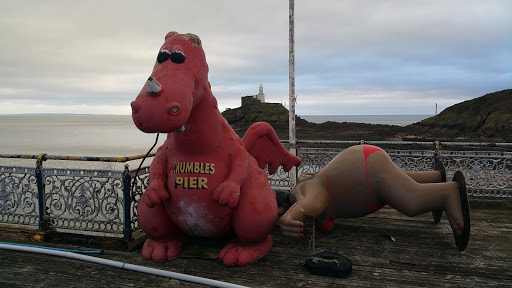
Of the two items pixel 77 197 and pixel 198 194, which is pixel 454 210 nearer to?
pixel 198 194

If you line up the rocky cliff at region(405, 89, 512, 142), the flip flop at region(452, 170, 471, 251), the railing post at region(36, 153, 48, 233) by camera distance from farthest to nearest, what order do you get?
1. the rocky cliff at region(405, 89, 512, 142)
2. the railing post at region(36, 153, 48, 233)
3. the flip flop at region(452, 170, 471, 251)

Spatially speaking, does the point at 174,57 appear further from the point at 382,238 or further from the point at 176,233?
the point at 382,238

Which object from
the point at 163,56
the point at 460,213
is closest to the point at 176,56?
the point at 163,56

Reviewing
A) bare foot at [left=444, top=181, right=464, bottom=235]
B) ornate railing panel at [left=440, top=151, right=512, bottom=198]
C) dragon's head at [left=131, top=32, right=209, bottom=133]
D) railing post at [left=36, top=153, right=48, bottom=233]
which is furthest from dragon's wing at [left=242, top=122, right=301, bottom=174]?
ornate railing panel at [left=440, top=151, right=512, bottom=198]

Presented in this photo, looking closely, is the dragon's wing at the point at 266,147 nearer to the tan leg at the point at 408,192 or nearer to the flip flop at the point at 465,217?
the tan leg at the point at 408,192

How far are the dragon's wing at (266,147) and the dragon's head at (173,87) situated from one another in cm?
108

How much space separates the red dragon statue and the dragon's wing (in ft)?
1.58

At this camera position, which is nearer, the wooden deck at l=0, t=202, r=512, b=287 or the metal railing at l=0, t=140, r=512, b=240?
the wooden deck at l=0, t=202, r=512, b=287

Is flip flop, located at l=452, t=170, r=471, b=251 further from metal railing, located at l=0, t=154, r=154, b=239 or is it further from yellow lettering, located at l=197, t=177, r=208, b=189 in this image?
metal railing, located at l=0, t=154, r=154, b=239

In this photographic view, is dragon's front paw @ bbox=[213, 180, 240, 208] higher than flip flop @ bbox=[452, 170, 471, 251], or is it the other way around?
dragon's front paw @ bbox=[213, 180, 240, 208]

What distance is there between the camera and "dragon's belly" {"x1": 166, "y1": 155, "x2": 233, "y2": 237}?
11.3 ft

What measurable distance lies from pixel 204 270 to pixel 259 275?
59 centimetres

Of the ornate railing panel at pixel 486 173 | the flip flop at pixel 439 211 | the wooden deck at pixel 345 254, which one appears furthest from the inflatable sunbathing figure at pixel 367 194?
the ornate railing panel at pixel 486 173

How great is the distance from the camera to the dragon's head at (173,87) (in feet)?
9.15
